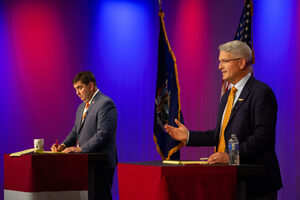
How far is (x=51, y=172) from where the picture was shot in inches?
152

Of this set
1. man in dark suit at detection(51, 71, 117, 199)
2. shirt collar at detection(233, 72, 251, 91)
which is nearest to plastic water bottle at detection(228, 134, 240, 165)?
shirt collar at detection(233, 72, 251, 91)

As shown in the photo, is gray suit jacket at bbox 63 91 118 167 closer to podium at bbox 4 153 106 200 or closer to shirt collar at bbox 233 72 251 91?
podium at bbox 4 153 106 200

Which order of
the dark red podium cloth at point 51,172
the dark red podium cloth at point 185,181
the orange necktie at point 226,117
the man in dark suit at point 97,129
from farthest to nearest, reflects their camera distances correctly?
1. the man in dark suit at point 97,129
2. the dark red podium cloth at point 51,172
3. the orange necktie at point 226,117
4. the dark red podium cloth at point 185,181

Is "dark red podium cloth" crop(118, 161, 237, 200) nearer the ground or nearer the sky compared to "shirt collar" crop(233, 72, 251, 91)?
nearer the ground

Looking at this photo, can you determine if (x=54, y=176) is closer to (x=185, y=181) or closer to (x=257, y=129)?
(x=185, y=181)

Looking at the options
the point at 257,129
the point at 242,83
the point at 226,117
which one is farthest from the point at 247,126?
the point at 242,83

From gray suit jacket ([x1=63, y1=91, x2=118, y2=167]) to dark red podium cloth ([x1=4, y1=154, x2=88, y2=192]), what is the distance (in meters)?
0.29

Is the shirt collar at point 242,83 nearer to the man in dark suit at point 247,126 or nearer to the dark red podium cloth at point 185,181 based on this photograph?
the man in dark suit at point 247,126

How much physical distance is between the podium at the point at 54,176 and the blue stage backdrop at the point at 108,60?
8.39 ft

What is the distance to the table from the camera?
8.11 ft

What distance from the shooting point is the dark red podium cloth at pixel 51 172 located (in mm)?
3803

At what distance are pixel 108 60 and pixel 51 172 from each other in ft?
10.8

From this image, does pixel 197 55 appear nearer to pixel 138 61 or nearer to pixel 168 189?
pixel 138 61

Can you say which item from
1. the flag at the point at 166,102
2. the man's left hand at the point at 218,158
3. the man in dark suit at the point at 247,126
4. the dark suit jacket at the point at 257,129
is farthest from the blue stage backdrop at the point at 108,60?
the man's left hand at the point at 218,158
